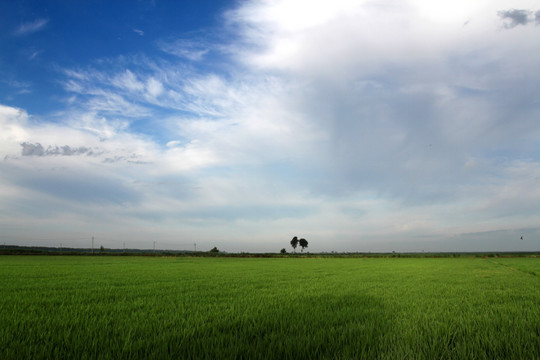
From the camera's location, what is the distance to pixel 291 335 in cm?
418

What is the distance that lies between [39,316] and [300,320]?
4957mm

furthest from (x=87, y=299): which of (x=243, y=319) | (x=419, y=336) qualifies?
(x=419, y=336)

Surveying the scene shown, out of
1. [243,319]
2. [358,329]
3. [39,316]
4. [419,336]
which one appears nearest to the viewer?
[419,336]

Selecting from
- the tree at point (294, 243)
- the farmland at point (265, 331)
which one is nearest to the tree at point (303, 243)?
the tree at point (294, 243)

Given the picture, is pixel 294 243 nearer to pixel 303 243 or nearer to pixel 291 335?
pixel 303 243

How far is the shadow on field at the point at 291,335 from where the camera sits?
3.51 meters

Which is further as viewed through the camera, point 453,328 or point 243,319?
point 243,319

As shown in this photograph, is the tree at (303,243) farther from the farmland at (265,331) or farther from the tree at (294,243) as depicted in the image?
the farmland at (265,331)

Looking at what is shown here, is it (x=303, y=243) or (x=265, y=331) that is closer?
(x=265, y=331)

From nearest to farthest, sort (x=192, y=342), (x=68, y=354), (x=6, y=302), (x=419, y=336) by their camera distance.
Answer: (x=68, y=354) < (x=192, y=342) < (x=419, y=336) < (x=6, y=302)

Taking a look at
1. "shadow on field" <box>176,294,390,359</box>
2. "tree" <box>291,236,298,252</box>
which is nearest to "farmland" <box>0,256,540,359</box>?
"shadow on field" <box>176,294,390,359</box>

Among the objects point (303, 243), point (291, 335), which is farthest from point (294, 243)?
point (291, 335)

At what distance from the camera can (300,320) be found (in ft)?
16.7

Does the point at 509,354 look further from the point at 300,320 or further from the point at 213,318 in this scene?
the point at 213,318
